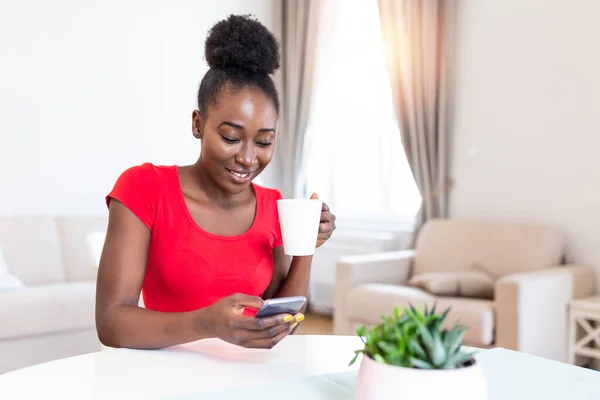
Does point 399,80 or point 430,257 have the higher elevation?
point 399,80

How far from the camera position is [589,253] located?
11.3 ft

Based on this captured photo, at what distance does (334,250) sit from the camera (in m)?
4.72

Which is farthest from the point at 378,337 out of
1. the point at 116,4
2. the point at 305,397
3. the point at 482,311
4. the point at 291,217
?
the point at 116,4

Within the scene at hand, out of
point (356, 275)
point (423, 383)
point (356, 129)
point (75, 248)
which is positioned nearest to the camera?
point (423, 383)

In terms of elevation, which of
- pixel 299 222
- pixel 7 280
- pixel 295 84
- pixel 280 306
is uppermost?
pixel 295 84

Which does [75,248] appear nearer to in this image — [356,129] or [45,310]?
[45,310]

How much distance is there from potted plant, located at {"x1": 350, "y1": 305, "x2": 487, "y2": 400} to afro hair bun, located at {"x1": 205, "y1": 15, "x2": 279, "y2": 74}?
0.78m

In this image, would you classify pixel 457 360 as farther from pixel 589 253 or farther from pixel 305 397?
pixel 589 253

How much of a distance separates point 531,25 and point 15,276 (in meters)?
3.21

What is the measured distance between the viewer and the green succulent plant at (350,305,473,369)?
0.65m

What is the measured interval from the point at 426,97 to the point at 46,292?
2516mm

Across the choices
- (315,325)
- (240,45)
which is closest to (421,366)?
(240,45)

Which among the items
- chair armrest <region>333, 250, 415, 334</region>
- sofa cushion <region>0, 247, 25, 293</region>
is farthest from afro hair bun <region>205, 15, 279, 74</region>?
sofa cushion <region>0, 247, 25, 293</region>

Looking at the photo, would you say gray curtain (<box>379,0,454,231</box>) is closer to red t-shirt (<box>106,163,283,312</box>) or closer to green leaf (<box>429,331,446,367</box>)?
red t-shirt (<box>106,163,283,312</box>)
